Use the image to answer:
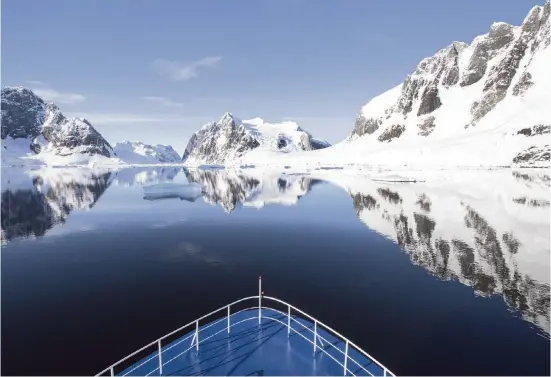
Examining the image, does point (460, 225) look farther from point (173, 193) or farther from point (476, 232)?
point (173, 193)

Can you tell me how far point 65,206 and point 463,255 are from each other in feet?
214

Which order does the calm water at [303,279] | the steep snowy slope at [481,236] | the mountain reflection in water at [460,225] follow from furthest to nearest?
the mountain reflection in water at [460,225]
the steep snowy slope at [481,236]
the calm water at [303,279]

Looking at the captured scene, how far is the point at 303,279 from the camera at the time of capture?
2700 centimetres

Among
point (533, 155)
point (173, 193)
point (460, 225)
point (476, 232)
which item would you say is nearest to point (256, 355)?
point (476, 232)

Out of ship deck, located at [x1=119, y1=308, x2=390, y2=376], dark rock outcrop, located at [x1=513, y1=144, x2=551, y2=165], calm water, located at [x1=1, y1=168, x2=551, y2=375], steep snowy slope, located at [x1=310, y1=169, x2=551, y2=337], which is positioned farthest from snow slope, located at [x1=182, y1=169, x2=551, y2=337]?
dark rock outcrop, located at [x1=513, y1=144, x2=551, y2=165]

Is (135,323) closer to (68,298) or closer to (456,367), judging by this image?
(68,298)

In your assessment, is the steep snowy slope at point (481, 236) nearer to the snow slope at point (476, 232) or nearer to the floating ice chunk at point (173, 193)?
the snow slope at point (476, 232)

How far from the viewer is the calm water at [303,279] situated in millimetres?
17266

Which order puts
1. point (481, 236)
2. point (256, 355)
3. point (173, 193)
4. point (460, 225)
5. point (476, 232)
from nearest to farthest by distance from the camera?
1. point (256, 355)
2. point (481, 236)
3. point (476, 232)
4. point (460, 225)
5. point (173, 193)

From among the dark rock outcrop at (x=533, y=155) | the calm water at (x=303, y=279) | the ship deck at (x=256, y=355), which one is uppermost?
the dark rock outcrop at (x=533, y=155)

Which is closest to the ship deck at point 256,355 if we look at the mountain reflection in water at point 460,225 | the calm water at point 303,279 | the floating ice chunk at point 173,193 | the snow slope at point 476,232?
the calm water at point 303,279

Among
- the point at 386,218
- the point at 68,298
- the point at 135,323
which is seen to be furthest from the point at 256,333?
the point at 386,218

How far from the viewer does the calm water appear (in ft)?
56.6

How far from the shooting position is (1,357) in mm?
16359
